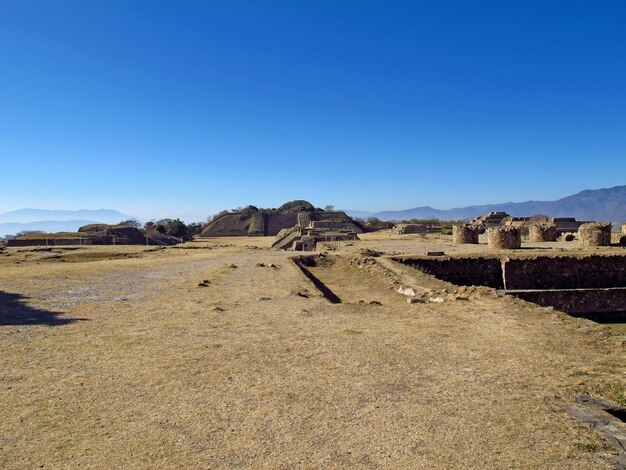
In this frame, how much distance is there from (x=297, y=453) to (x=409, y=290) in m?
9.70

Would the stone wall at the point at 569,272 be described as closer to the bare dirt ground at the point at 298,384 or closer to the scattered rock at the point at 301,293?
the bare dirt ground at the point at 298,384

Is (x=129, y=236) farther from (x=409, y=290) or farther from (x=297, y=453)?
(x=297, y=453)

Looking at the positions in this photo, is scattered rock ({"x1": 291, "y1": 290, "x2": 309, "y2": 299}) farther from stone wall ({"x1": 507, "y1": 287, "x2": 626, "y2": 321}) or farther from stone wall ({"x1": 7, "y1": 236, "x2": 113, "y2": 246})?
stone wall ({"x1": 7, "y1": 236, "x2": 113, "y2": 246})

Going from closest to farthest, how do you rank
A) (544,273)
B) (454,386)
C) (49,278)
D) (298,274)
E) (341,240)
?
(454,386), (49,278), (298,274), (544,273), (341,240)

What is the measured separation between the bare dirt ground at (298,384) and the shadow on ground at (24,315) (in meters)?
0.04

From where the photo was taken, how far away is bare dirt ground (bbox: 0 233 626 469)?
3.76 metres

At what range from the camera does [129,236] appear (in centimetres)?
4084

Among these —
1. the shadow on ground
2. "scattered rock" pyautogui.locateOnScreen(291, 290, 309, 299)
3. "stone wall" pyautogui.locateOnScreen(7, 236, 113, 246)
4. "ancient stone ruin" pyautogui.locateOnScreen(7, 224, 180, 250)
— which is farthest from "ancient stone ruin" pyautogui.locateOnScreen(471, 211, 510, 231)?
the shadow on ground

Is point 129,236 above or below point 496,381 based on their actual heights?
above

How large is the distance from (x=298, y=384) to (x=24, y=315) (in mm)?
6610

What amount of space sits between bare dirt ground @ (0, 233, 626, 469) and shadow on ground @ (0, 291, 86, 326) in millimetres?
40

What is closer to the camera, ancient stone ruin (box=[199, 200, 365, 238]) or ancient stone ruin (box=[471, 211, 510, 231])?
ancient stone ruin (box=[471, 211, 510, 231])

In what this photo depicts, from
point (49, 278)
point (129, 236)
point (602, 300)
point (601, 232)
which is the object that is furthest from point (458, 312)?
point (129, 236)

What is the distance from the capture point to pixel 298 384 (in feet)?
17.2
